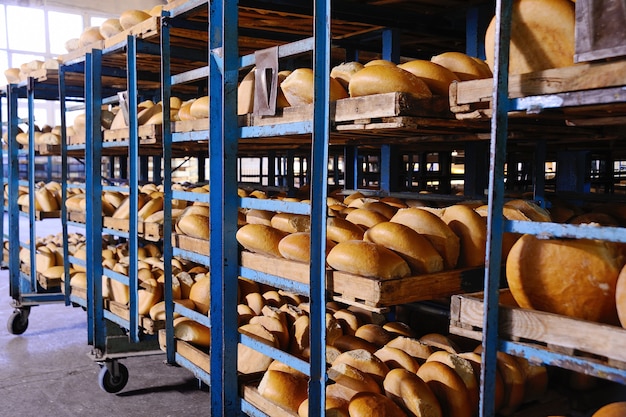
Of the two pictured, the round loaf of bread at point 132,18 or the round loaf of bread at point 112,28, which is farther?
the round loaf of bread at point 112,28

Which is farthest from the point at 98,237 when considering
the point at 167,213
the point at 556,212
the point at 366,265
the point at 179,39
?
the point at 556,212

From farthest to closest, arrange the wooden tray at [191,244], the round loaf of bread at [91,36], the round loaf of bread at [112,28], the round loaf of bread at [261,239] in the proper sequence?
the round loaf of bread at [91,36], the round loaf of bread at [112,28], the wooden tray at [191,244], the round loaf of bread at [261,239]

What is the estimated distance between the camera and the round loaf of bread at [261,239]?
8.85ft

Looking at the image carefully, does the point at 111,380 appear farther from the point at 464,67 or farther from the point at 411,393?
the point at 464,67

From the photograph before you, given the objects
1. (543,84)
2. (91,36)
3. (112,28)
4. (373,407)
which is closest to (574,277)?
(543,84)

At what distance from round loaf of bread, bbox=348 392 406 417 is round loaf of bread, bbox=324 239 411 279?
17.8 inches

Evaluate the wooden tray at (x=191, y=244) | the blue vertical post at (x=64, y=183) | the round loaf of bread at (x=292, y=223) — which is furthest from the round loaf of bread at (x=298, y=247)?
the blue vertical post at (x=64, y=183)

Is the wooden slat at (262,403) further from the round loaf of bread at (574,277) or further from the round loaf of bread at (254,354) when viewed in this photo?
the round loaf of bread at (574,277)

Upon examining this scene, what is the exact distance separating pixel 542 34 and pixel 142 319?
3011 millimetres

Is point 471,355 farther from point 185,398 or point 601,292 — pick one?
point 185,398

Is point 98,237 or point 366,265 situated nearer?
point 366,265

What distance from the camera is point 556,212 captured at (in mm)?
2779

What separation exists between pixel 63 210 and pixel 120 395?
162 centimetres

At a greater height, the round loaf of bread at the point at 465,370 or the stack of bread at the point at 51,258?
the round loaf of bread at the point at 465,370
